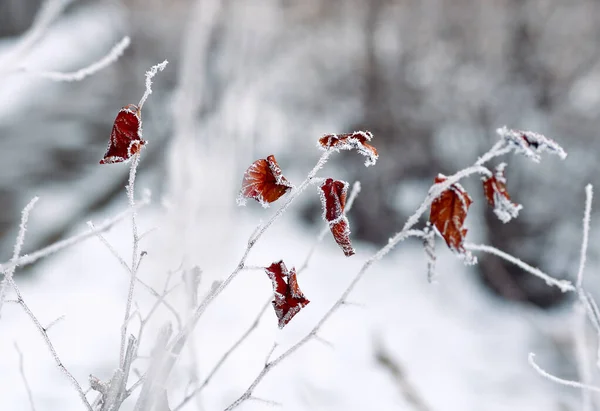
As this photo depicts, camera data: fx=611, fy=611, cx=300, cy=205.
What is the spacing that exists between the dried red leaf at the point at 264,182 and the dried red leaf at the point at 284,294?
3.7 inches

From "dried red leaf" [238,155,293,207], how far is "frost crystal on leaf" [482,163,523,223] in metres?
0.30

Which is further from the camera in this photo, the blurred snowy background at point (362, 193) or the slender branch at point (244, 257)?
the blurred snowy background at point (362, 193)

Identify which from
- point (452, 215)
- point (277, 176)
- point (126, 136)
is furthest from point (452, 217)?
point (126, 136)

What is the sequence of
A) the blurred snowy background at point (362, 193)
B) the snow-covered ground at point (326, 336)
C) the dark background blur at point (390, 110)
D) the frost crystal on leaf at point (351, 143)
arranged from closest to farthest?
the frost crystal on leaf at point (351, 143) → the snow-covered ground at point (326, 336) → the blurred snowy background at point (362, 193) → the dark background blur at point (390, 110)

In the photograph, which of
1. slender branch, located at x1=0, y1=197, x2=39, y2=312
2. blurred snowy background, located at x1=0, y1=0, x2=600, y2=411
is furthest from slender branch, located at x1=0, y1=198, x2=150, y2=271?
blurred snowy background, located at x1=0, y1=0, x2=600, y2=411

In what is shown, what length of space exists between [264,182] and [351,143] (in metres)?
0.13

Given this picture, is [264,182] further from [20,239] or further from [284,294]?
[20,239]

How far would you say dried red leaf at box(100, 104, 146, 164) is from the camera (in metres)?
0.82

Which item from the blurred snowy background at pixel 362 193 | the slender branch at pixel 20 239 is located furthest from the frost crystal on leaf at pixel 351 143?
the blurred snowy background at pixel 362 193

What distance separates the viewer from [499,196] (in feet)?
2.92

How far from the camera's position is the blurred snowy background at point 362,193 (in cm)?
286

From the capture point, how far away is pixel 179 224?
90 cm

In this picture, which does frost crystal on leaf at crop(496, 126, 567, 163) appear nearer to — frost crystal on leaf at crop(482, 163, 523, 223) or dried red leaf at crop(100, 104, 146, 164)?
frost crystal on leaf at crop(482, 163, 523, 223)

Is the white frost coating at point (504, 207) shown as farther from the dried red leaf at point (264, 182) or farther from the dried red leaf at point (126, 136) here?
the dried red leaf at point (126, 136)
